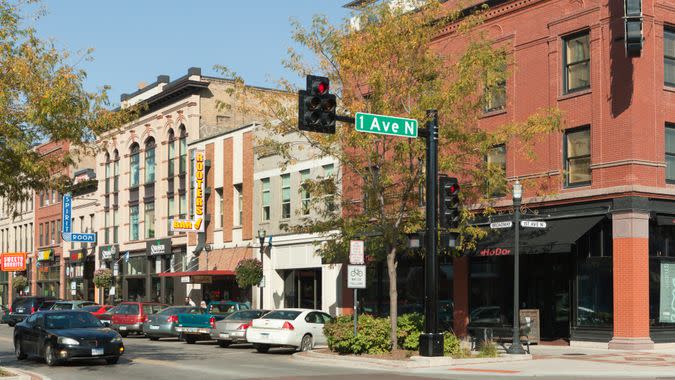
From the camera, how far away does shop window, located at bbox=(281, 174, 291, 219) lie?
145ft

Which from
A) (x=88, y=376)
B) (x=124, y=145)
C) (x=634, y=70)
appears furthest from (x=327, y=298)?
(x=124, y=145)

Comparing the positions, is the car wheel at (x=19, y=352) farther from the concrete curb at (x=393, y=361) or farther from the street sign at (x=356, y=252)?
the street sign at (x=356, y=252)

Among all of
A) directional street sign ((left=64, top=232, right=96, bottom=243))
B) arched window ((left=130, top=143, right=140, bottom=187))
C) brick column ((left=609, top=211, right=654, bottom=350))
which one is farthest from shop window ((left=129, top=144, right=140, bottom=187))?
brick column ((left=609, top=211, right=654, bottom=350))

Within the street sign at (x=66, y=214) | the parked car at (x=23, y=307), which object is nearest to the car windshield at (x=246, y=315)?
the parked car at (x=23, y=307)

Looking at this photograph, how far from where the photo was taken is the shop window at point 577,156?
29.5 meters

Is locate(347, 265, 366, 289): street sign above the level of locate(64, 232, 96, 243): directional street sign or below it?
below

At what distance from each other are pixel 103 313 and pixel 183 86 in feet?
54.6

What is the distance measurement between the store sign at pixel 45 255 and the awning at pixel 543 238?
48716mm

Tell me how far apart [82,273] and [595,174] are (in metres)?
47.0

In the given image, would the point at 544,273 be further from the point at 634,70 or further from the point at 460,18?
the point at 460,18

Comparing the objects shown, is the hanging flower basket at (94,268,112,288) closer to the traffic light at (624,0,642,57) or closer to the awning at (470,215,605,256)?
the awning at (470,215,605,256)

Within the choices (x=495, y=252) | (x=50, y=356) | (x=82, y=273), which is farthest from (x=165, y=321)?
(x=82, y=273)

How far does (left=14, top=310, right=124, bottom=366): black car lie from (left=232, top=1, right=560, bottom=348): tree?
7.02 metres

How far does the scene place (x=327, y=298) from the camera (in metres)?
41.3
